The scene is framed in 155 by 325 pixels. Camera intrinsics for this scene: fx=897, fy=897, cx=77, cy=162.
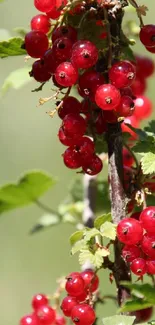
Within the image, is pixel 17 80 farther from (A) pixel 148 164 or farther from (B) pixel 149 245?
(B) pixel 149 245

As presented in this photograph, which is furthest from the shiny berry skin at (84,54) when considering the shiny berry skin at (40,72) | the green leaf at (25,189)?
the green leaf at (25,189)

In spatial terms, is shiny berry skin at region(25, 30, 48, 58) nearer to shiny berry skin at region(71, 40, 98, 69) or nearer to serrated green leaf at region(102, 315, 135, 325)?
shiny berry skin at region(71, 40, 98, 69)

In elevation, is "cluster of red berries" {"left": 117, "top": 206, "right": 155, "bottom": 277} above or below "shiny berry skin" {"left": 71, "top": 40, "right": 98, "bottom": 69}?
below

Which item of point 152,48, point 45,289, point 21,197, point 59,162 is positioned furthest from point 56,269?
point 152,48

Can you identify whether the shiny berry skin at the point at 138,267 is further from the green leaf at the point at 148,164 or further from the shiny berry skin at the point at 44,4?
Answer: the shiny berry skin at the point at 44,4

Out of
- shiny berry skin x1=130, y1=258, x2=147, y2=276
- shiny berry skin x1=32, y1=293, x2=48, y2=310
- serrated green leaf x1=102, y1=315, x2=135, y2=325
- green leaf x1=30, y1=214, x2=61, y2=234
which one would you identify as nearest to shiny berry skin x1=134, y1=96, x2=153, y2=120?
green leaf x1=30, y1=214, x2=61, y2=234

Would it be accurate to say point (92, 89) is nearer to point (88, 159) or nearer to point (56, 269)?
point (88, 159)
